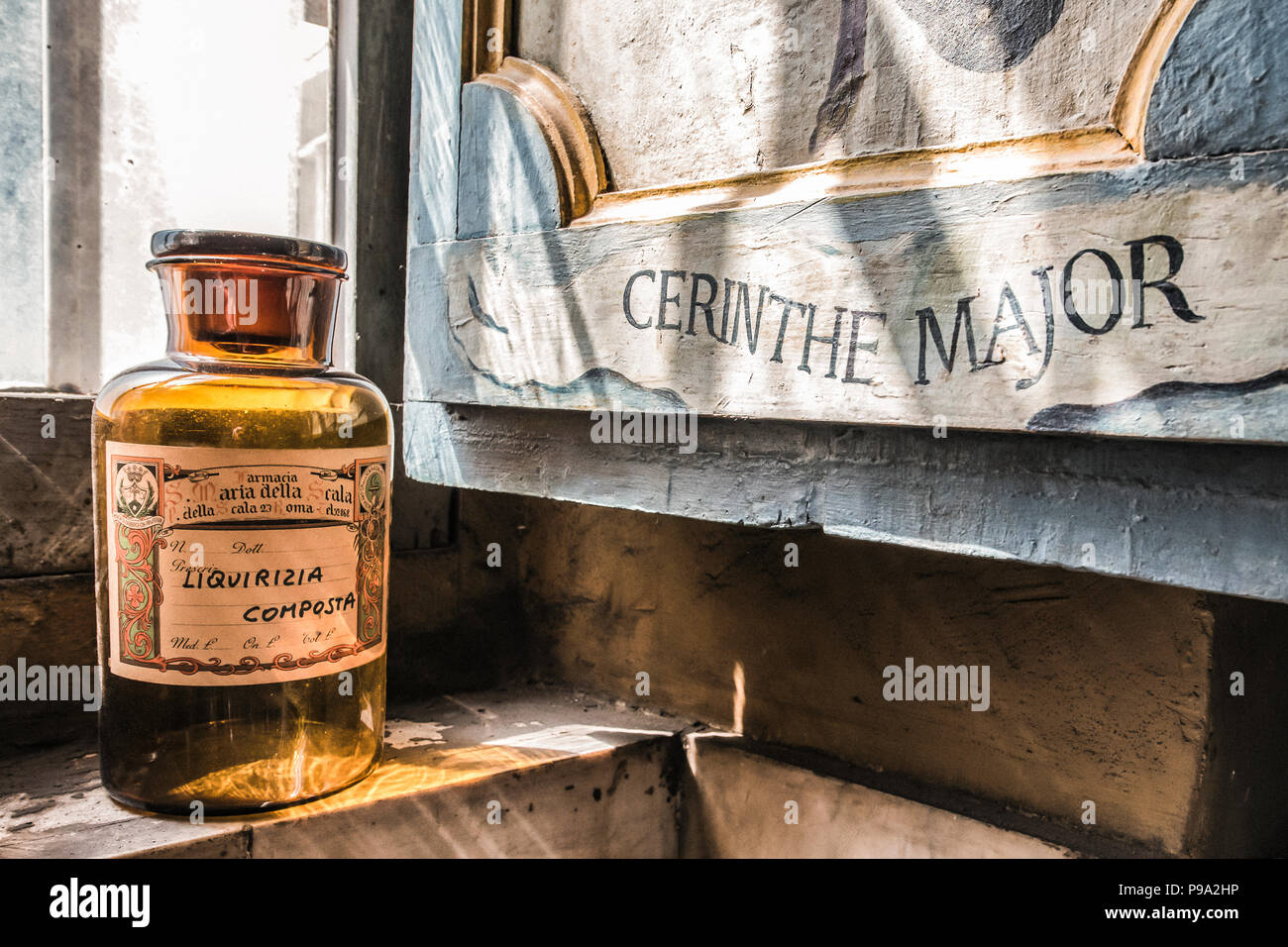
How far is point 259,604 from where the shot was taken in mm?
648

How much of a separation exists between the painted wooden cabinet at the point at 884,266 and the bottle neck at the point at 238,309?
127 millimetres

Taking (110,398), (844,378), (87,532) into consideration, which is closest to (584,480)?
Answer: (844,378)

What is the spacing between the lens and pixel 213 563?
25.2 inches

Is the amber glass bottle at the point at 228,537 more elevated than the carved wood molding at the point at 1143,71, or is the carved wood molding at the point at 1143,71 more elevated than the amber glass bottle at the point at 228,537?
the carved wood molding at the point at 1143,71

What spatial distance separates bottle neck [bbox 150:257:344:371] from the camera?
66 cm

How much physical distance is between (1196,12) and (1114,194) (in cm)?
9

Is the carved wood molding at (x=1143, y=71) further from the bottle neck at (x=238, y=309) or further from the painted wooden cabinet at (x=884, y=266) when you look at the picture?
the bottle neck at (x=238, y=309)

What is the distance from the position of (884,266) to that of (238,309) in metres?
0.47

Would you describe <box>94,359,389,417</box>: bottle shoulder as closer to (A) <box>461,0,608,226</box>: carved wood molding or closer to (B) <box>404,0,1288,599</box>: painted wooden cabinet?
(B) <box>404,0,1288,599</box>: painted wooden cabinet

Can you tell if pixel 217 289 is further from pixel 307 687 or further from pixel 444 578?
pixel 444 578

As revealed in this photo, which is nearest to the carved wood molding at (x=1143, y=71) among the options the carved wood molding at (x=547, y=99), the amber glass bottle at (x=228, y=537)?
the carved wood molding at (x=547, y=99)

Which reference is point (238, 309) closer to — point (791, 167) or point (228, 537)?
point (228, 537)

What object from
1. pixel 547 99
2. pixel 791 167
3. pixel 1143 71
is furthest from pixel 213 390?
pixel 1143 71

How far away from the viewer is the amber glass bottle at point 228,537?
25.1 inches
